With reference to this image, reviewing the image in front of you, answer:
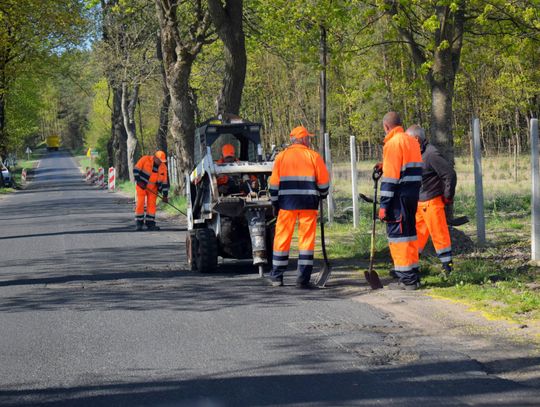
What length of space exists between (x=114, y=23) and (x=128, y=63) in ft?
7.28

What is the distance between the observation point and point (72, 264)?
1423 cm

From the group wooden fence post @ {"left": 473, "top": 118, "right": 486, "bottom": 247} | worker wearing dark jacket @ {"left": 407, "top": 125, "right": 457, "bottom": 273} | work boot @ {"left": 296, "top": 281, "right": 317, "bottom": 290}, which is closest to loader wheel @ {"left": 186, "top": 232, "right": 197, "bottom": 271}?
work boot @ {"left": 296, "top": 281, "right": 317, "bottom": 290}

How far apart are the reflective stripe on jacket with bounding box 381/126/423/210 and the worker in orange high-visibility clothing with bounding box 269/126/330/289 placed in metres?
0.93

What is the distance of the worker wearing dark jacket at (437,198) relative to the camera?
11109mm

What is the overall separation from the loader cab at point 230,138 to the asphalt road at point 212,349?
A: 2.04 metres

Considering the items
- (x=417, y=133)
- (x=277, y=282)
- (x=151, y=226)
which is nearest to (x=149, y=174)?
(x=151, y=226)

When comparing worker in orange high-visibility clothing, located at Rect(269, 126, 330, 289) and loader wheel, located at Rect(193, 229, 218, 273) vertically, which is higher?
worker in orange high-visibility clothing, located at Rect(269, 126, 330, 289)

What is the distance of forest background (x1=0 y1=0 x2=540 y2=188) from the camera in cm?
1545

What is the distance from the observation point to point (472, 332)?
787cm

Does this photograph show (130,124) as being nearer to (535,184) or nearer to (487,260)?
(487,260)

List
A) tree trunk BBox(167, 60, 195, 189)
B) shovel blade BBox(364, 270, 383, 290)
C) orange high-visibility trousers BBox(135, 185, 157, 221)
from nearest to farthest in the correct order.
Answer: shovel blade BBox(364, 270, 383, 290)
orange high-visibility trousers BBox(135, 185, 157, 221)
tree trunk BBox(167, 60, 195, 189)

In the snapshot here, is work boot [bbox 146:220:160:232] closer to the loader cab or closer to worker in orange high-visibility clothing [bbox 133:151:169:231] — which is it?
worker in orange high-visibility clothing [bbox 133:151:169:231]

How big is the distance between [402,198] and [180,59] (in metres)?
16.2

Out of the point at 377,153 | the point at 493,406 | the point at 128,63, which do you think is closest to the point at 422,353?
the point at 493,406
